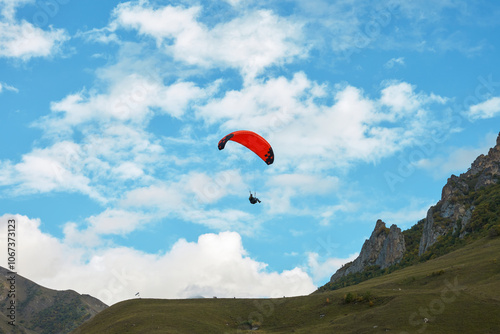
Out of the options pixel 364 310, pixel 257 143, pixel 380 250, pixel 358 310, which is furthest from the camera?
pixel 380 250

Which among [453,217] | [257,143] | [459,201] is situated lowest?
[257,143]

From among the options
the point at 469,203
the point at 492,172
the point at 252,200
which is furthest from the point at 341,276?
the point at 252,200

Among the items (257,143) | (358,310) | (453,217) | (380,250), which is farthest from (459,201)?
(257,143)

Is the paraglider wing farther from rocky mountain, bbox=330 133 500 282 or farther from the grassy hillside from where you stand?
rocky mountain, bbox=330 133 500 282

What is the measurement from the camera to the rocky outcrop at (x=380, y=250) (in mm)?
134125

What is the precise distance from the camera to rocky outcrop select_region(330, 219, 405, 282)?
13412 centimetres

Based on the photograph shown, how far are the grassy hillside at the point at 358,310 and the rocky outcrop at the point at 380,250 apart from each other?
55794 mm

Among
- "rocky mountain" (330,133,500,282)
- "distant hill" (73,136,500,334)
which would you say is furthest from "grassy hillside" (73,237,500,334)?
"rocky mountain" (330,133,500,282)

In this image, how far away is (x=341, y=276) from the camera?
15238cm

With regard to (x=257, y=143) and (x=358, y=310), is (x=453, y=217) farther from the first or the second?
(x=257, y=143)

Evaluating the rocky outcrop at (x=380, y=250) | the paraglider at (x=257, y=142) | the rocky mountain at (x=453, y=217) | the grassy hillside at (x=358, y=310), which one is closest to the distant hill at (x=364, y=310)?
the grassy hillside at (x=358, y=310)

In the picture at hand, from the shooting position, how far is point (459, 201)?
5290 inches

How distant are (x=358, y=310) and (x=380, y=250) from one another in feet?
285

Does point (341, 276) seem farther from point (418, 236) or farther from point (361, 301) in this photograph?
point (361, 301)
